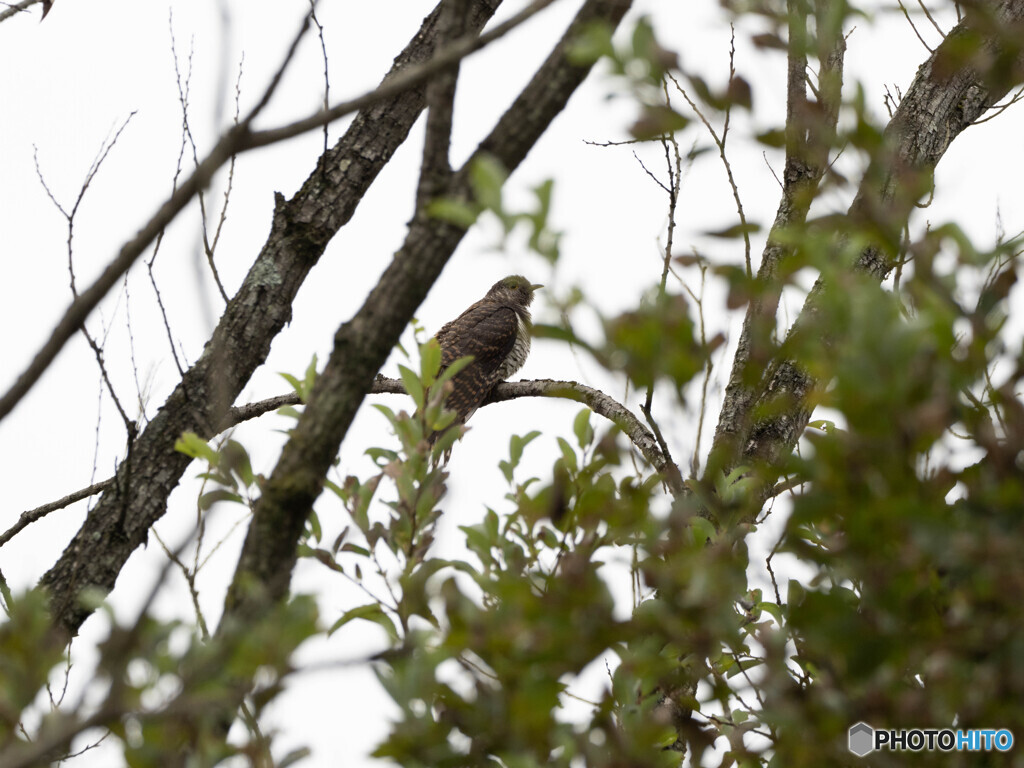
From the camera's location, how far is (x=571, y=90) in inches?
78.4

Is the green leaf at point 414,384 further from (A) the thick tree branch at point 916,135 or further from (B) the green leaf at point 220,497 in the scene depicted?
(A) the thick tree branch at point 916,135

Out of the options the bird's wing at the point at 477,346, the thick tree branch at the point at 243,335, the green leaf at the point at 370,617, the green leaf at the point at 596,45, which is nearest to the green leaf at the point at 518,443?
the green leaf at the point at 370,617

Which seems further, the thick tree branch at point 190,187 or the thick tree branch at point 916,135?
the thick tree branch at point 916,135

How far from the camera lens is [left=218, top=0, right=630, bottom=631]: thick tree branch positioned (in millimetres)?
1866

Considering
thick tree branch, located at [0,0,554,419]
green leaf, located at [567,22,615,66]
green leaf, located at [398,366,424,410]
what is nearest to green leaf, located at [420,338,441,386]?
green leaf, located at [398,366,424,410]

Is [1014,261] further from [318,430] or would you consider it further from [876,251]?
[876,251]

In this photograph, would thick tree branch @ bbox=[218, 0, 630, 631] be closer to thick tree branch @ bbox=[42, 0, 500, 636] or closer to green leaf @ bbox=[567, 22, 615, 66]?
green leaf @ bbox=[567, 22, 615, 66]

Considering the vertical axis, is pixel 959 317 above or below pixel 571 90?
below

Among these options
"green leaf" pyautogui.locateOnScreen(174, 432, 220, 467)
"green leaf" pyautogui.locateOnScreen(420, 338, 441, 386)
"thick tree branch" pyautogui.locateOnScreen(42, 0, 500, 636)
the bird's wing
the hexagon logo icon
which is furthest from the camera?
the bird's wing

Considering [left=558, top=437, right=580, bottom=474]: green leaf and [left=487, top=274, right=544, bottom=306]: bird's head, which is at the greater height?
[left=487, top=274, right=544, bottom=306]: bird's head

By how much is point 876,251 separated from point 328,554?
2.72 m

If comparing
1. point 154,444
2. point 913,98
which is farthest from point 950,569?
point 913,98

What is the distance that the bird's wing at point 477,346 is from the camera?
767cm

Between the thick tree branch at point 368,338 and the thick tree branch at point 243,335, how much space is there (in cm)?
123
